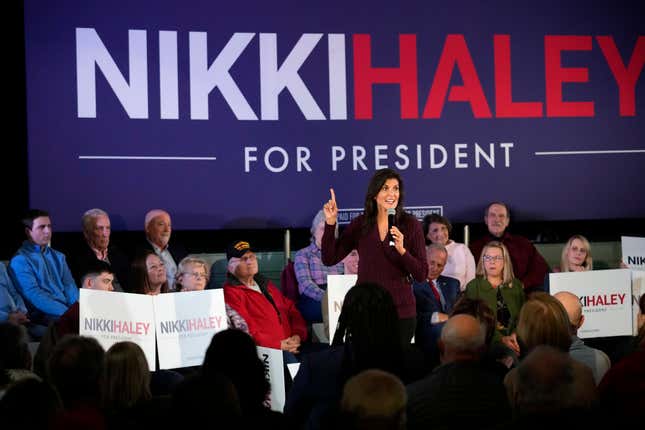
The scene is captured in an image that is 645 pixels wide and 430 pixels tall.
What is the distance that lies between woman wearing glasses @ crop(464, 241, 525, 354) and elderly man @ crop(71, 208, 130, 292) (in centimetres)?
232

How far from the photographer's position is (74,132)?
260 inches

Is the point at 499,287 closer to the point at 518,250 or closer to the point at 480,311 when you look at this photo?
the point at 518,250

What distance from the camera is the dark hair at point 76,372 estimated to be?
2998 mm

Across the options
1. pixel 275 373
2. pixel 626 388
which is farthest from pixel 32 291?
pixel 626 388

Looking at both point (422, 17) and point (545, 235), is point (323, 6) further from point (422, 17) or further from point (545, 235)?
point (545, 235)

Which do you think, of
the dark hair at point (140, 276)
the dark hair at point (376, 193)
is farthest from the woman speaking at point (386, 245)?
the dark hair at point (140, 276)

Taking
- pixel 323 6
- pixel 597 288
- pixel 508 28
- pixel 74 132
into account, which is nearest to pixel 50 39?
pixel 74 132

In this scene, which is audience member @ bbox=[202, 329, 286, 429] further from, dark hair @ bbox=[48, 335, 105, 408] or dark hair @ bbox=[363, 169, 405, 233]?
dark hair @ bbox=[363, 169, 405, 233]

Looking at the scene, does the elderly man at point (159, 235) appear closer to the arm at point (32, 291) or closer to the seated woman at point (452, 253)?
the arm at point (32, 291)

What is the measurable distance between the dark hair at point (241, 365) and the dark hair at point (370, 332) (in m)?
0.47

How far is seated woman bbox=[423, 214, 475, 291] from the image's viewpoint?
6746 mm

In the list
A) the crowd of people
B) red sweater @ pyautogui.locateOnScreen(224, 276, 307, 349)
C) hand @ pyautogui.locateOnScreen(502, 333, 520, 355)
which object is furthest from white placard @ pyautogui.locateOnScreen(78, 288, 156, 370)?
hand @ pyautogui.locateOnScreen(502, 333, 520, 355)

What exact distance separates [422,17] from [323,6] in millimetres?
779

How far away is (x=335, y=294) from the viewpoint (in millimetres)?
5371
